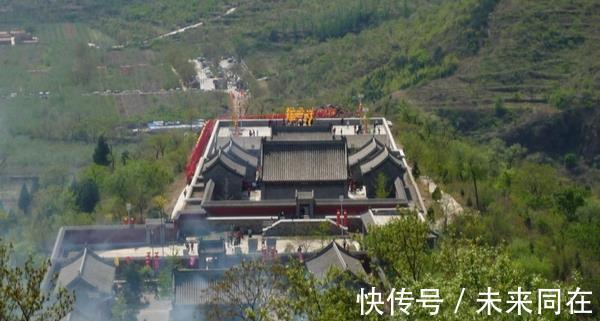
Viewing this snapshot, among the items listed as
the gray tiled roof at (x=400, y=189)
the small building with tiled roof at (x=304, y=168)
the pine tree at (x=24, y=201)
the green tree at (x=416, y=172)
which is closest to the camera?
the gray tiled roof at (x=400, y=189)

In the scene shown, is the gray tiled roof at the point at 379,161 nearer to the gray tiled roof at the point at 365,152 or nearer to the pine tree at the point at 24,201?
the gray tiled roof at the point at 365,152

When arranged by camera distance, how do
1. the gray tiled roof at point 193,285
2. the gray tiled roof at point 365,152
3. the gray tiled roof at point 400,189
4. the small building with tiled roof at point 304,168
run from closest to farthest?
the gray tiled roof at point 193,285 < the gray tiled roof at point 400,189 < the small building with tiled roof at point 304,168 < the gray tiled roof at point 365,152

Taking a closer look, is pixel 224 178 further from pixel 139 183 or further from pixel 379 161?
pixel 379 161

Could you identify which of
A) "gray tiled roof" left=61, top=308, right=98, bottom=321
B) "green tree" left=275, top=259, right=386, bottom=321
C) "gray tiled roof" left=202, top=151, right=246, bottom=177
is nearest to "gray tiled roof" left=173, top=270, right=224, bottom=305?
"gray tiled roof" left=61, top=308, right=98, bottom=321

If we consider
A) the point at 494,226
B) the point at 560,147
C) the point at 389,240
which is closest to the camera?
the point at 389,240

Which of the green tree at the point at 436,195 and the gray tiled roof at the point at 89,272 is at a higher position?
the green tree at the point at 436,195

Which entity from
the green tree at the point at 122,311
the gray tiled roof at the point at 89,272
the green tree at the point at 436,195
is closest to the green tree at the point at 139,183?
the gray tiled roof at the point at 89,272

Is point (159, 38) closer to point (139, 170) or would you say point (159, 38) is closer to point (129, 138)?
point (129, 138)

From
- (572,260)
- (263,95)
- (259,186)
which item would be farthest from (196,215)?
(263,95)
